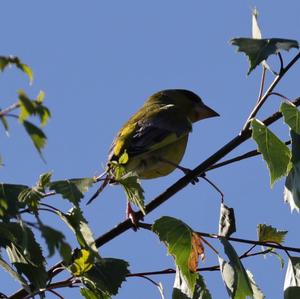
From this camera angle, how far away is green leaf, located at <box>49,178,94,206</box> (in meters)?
2.21

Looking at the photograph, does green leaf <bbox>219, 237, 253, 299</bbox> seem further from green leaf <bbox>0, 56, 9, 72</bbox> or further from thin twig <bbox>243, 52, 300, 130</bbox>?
green leaf <bbox>0, 56, 9, 72</bbox>

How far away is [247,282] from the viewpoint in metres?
2.49

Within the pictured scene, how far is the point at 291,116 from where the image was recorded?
2.60 m

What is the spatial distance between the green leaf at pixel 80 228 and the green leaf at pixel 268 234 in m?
0.94

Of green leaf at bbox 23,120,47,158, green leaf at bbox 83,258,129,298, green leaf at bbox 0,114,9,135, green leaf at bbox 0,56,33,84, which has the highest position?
green leaf at bbox 0,56,33,84

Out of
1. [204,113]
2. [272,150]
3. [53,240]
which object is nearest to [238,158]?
[272,150]

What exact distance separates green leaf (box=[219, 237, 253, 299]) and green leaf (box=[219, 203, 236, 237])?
0.11 meters

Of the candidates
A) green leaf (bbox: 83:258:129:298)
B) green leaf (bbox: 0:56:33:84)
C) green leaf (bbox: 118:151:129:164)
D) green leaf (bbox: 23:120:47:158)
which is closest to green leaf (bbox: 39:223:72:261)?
green leaf (bbox: 23:120:47:158)

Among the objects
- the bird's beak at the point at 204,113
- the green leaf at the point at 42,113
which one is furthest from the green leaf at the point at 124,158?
the bird's beak at the point at 204,113

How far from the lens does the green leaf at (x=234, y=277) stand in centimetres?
243

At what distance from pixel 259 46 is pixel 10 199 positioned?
0.96 metres

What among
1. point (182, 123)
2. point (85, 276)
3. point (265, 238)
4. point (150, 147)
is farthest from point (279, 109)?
point (182, 123)

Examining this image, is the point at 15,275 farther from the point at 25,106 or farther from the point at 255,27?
the point at 255,27

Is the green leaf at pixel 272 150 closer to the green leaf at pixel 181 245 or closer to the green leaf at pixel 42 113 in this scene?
the green leaf at pixel 181 245
